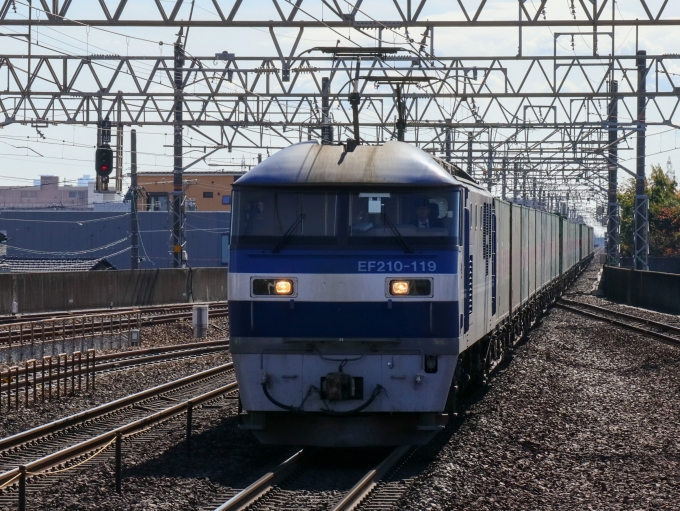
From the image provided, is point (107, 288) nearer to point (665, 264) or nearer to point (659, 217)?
point (665, 264)

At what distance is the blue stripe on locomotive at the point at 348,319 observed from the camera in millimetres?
10250

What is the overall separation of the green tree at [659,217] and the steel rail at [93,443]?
5118cm

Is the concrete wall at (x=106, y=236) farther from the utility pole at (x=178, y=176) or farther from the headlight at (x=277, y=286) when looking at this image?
the headlight at (x=277, y=286)

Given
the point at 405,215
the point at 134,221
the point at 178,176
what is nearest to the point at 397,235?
the point at 405,215

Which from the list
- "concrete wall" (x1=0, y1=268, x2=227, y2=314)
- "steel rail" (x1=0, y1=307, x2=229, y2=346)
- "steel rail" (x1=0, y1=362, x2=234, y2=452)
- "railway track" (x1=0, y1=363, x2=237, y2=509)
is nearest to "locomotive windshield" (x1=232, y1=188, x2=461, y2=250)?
"railway track" (x1=0, y1=363, x2=237, y2=509)

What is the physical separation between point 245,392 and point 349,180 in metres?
2.37

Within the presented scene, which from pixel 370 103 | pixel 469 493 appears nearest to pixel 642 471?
pixel 469 493

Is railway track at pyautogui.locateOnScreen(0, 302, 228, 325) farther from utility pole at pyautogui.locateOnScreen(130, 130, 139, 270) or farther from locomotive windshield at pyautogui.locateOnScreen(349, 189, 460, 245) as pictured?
locomotive windshield at pyautogui.locateOnScreen(349, 189, 460, 245)

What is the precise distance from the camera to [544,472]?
32.6 ft

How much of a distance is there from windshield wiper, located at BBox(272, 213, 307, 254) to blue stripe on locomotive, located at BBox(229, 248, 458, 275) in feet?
0.21

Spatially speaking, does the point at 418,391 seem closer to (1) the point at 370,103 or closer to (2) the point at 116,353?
(2) the point at 116,353

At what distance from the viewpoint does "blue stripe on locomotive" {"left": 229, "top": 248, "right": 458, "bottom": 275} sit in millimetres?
10281

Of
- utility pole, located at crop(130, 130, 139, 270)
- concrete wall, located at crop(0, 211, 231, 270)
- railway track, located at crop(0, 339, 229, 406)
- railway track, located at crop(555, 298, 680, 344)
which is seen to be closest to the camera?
railway track, located at crop(0, 339, 229, 406)

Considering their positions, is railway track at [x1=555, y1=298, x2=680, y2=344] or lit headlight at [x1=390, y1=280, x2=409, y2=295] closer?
lit headlight at [x1=390, y1=280, x2=409, y2=295]
